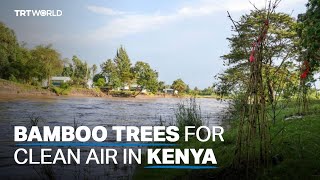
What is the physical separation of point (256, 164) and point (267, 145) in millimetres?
285

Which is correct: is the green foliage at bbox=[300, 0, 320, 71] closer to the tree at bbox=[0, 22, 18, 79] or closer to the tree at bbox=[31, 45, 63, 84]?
the tree at bbox=[0, 22, 18, 79]

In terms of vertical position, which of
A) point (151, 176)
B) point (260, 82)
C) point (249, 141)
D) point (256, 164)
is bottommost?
point (151, 176)

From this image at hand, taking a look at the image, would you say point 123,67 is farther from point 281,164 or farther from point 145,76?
point 281,164

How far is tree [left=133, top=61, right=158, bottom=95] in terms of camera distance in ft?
163

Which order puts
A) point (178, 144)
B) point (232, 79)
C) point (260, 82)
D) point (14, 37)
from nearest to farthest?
point (260, 82), point (178, 144), point (232, 79), point (14, 37)

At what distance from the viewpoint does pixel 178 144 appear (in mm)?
6895


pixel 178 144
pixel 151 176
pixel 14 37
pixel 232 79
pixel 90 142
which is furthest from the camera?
pixel 14 37

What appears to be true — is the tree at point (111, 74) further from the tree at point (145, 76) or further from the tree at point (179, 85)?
the tree at point (179, 85)

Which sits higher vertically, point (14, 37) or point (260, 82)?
point (14, 37)

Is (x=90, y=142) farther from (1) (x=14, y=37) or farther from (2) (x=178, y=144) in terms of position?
(1) (x=14, y=37)

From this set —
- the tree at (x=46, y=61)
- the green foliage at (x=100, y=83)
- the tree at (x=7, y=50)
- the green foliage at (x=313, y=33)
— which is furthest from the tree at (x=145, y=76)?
the green foliage at (x=313, y=33)

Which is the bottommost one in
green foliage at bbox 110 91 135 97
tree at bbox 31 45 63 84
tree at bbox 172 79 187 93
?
green foliage at bbox 110 91 135 97

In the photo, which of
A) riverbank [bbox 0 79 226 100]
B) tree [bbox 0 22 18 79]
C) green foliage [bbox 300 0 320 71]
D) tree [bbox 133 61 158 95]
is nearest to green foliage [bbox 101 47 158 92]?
tree [bbox 133 61 158 95]

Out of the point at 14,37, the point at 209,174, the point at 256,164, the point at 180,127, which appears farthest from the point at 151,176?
the point at 14,37
